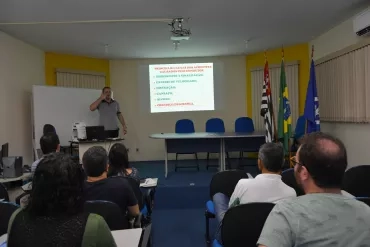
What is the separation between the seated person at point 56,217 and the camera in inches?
43.3

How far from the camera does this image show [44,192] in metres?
1.15

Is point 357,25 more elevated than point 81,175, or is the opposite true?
point 357,25

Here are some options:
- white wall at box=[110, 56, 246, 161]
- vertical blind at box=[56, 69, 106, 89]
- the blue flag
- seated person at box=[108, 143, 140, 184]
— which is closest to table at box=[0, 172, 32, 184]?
seated person at box=[108, 143, 140, 184]

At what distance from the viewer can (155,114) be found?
7691 millimetres

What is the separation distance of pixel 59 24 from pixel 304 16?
151 inches

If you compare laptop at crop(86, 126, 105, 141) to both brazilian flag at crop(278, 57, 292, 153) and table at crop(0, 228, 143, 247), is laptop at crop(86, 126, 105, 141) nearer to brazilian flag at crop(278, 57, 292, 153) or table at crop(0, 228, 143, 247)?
brazilian flag at crop(278, 57, 292, 153)

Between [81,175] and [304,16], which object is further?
[304,16]

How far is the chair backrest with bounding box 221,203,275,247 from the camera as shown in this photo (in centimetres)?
166

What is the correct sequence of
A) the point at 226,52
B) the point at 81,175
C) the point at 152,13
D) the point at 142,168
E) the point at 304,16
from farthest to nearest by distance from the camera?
the point at 226,52 → the point at 142,168 → the point at 304,16 → the point at 152,13 → the point at 81,175

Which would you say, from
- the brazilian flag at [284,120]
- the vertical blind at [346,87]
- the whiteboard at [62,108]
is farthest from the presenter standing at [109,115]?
the vertical blind at [346,87]

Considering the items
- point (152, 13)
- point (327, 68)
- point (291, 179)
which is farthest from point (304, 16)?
point (291, 179)

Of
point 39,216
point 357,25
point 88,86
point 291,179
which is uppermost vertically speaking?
point 357,25

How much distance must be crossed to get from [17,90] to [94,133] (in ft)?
5.52

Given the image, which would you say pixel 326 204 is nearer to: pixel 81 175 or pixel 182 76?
pixel 81 175
